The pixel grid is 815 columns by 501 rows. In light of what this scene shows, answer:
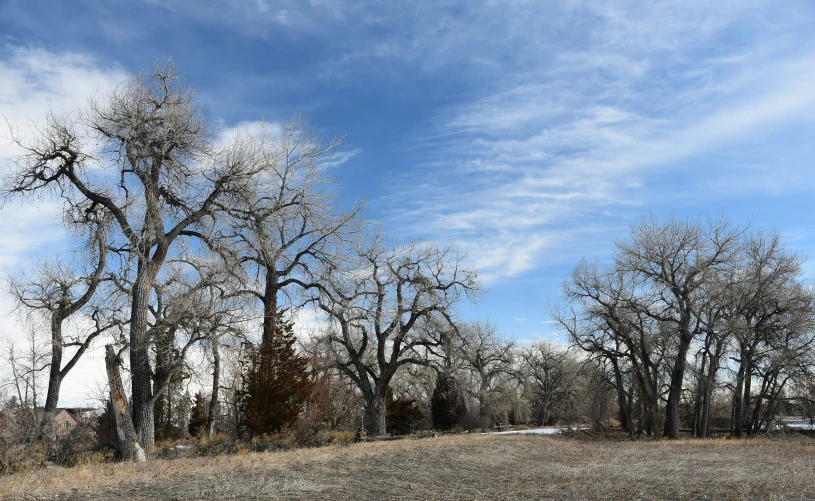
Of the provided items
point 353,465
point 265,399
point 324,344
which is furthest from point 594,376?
point 353,465

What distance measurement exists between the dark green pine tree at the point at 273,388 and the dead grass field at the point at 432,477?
13.2 feet

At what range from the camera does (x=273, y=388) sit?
23.1 m

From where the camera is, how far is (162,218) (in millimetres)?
19969

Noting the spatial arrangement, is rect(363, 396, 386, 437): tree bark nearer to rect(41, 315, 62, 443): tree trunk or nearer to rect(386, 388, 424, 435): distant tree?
rect(386, 388, 424, 435): distant tree

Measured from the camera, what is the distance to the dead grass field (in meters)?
11.2

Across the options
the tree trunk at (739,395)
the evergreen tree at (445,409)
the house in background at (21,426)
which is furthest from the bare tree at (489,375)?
the house in background at (21,426)

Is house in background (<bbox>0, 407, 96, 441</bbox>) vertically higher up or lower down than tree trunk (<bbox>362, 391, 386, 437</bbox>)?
higher up

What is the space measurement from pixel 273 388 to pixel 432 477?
10.2 meters

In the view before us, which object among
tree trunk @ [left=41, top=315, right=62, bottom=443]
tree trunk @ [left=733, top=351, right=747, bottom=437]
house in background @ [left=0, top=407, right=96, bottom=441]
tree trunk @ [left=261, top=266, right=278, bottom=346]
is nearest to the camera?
house in background @ [left=0, top=407, right=96, bottom=441]

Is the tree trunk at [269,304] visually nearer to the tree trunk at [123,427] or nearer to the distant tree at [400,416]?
the tree trunk at [123,427]

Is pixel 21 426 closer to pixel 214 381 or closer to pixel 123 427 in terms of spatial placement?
pixel 123 427

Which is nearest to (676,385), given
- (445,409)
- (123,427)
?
(445,409)

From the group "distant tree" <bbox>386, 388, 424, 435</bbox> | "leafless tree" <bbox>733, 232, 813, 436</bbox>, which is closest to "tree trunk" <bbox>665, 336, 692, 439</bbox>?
"leafless tree" <bbox>733, 232, 813, 436</bbox>

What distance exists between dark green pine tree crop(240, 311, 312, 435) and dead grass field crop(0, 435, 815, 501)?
4018 millimetres
